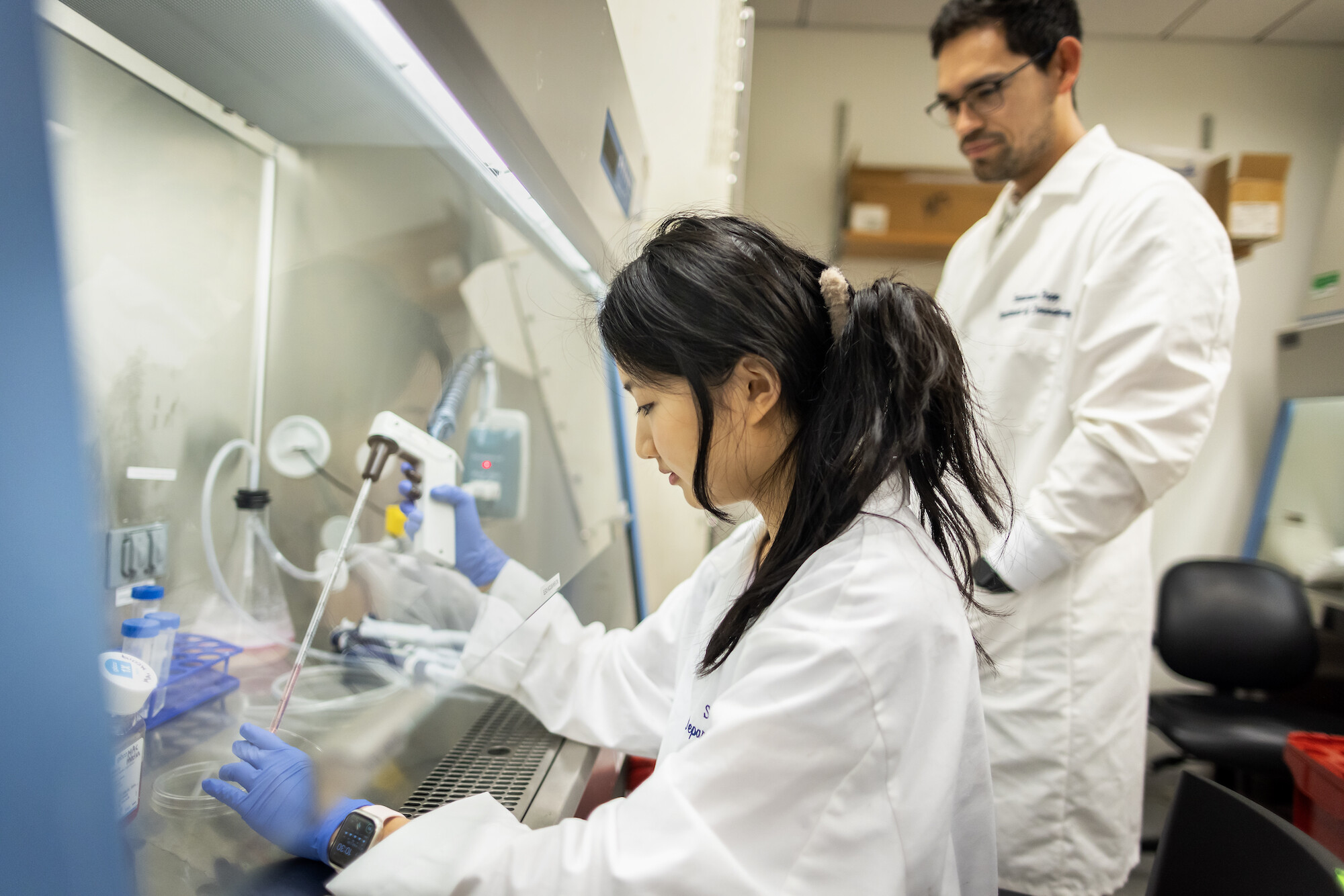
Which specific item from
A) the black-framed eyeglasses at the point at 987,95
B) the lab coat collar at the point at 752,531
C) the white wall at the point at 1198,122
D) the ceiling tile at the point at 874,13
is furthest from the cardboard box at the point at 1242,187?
the lab coat collar at the point at 752,531

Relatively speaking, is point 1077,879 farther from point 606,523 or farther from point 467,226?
point 467,226

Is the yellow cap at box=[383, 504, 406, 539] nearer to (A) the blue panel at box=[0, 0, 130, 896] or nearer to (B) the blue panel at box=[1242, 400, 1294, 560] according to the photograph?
(A) the blue panel at box=[0, 0, 130, 896]

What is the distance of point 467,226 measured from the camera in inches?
50.8

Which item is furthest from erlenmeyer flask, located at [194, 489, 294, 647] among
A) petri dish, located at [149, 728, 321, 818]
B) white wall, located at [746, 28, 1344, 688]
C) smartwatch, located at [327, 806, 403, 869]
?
white wall, located at [746, 28, 1344, 688]

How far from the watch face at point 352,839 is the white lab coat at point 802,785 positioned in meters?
0.04

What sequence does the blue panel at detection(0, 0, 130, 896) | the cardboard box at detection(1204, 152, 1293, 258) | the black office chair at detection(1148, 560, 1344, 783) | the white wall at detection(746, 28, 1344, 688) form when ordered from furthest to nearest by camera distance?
1. the white wall at detection(746, 28, 1344, 688)
2. the cardboard box at detection(1204, 152, 1293, 258)
3. the black office chair at detection(1148, 560, 1344, 783)
4. the blue panel at detection(0, 0, 130, 896)

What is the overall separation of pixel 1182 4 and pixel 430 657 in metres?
3.61

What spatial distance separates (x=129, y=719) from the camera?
67 cm

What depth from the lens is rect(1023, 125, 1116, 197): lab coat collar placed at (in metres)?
1.41

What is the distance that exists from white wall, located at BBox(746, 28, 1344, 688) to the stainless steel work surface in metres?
2.61

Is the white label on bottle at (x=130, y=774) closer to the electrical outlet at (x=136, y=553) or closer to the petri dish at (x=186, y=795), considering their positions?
the petri dish at (x=186, y=795)

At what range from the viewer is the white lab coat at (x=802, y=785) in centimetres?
60

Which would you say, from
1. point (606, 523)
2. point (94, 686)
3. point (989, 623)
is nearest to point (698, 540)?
point (606, 523)

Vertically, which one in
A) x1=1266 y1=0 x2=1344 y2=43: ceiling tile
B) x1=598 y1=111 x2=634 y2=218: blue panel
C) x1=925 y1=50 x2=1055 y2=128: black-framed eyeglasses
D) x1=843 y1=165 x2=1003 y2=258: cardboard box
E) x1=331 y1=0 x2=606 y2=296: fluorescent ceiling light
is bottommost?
x1=331 y1=0 x2=606 y2=296: fluorescent ceiling light
